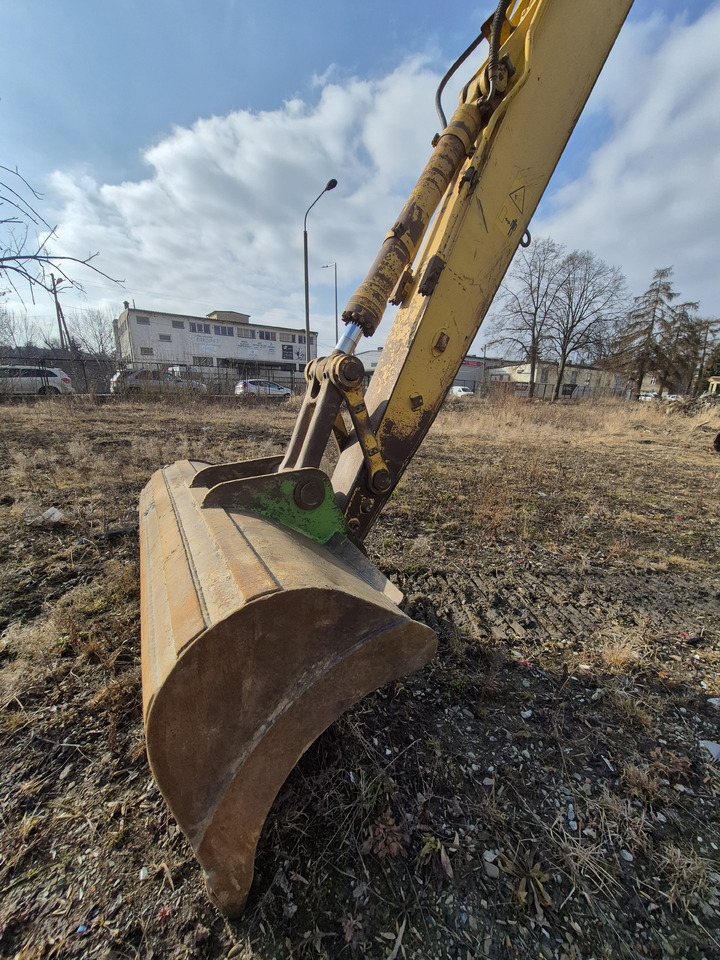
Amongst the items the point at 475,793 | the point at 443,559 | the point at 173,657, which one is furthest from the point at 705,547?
the point at 173,657

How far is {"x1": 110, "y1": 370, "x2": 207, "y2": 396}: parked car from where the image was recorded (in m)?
16.7

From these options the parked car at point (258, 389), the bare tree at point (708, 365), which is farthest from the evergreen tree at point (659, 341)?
the parked car at point (258, 389)

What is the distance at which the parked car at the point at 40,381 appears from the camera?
16.2 meters

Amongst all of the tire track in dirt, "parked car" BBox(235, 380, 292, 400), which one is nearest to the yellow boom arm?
the tire track in dirt

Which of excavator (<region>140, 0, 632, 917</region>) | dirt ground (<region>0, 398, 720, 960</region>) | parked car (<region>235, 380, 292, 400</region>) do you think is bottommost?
dirt ground (<region>0, 398, 720, 960</region>)

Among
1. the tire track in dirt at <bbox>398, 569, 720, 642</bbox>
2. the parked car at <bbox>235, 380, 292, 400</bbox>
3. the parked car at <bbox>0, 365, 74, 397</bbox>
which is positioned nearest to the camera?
the tire track in dirt at <bbox>398, 569, 720, 642</bbox>

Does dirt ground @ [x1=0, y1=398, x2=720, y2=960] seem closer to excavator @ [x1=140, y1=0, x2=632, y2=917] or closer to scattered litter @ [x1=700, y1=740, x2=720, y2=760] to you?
scattered litter @ [x1=700, y1=740, x2=720, y2=760]

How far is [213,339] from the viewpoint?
5072 centimetres

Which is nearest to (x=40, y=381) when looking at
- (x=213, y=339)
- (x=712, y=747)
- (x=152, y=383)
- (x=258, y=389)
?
(x=152, y=383)

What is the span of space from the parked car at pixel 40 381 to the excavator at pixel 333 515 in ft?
61.6

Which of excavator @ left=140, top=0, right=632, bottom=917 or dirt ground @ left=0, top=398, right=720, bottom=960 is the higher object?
excavator @ left=140, top=0, right=632, bottom=917

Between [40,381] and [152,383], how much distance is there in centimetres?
503

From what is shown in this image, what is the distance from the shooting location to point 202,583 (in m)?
1.22

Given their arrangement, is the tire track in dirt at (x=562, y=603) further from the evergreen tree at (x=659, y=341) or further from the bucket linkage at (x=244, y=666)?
the evergreen tree at (x=659, y=341)
